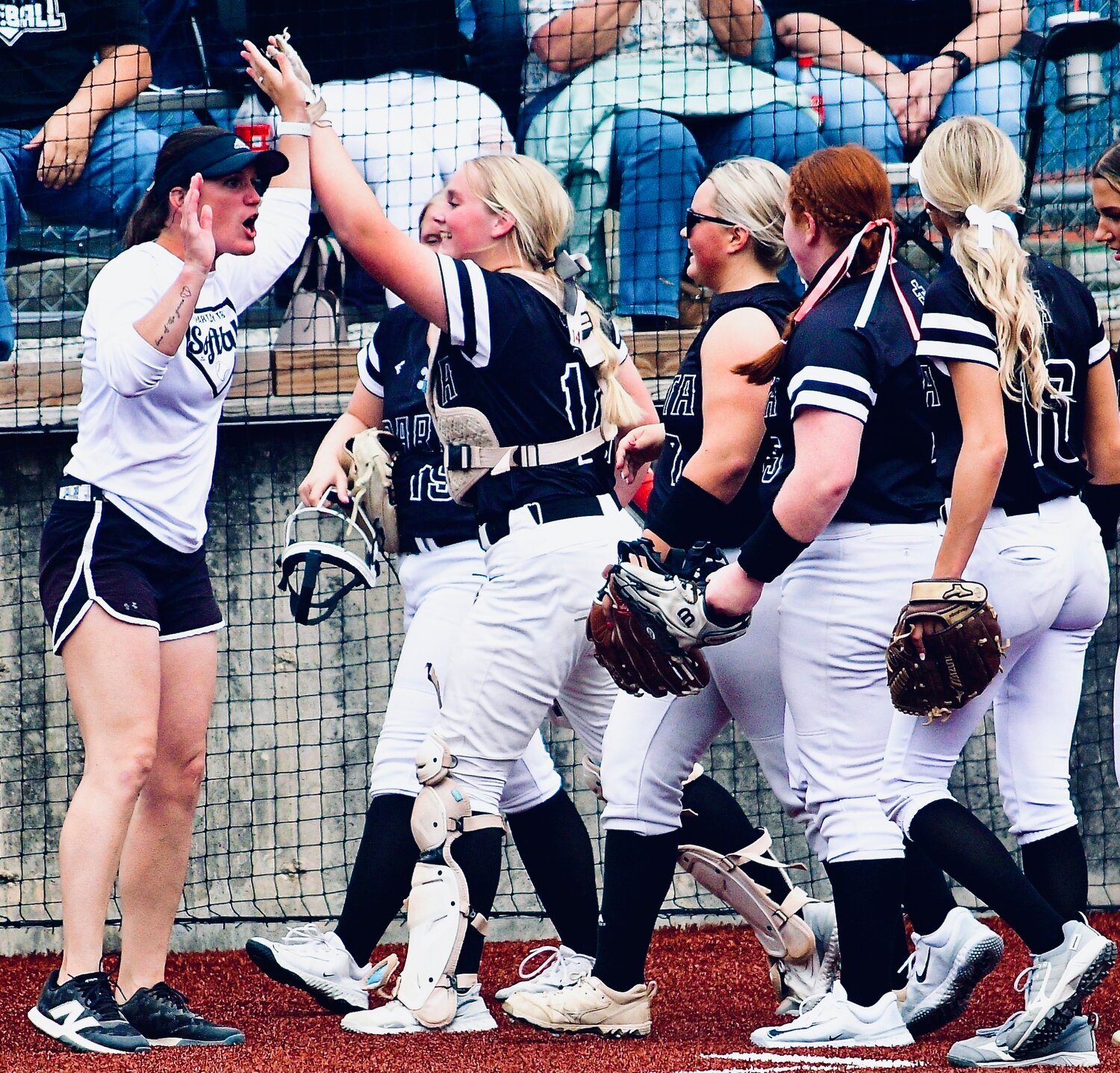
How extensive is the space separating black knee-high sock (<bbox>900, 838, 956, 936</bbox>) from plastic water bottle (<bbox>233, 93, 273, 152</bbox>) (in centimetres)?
362

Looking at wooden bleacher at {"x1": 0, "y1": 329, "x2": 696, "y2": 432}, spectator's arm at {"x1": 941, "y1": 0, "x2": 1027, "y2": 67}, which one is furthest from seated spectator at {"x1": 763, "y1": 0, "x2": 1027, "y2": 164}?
wooden bleacher at {"x1": 0, "y1": 329, "x2": 696, "y2": 432}

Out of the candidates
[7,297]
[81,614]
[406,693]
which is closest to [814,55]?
[7,297]

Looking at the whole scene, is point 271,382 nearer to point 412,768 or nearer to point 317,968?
point 412,768

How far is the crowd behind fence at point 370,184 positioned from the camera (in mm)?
5254

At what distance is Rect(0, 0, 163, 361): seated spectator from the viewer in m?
5.96

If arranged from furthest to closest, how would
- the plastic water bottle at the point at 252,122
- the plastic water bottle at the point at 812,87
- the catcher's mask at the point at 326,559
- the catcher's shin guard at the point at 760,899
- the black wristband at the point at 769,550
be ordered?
the plastic water bottle at the point at 812,87
the plastic water bottle at the point at 252,122
the catcher's mask at the point at 326,559
the catcher's shin guard at the point at 760,899
the black wristband at the point at 769,550

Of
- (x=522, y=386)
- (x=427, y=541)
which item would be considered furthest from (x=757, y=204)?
(x=427, y=541)

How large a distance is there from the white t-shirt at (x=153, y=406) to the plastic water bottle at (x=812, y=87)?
322 centimetres

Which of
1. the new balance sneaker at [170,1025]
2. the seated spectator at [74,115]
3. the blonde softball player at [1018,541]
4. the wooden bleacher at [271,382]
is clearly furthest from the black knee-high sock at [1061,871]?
the seated spectator at [74,115]

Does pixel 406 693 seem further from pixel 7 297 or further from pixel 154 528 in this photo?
pixel 7 297

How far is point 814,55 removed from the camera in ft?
20.8

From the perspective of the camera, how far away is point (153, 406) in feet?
11.1

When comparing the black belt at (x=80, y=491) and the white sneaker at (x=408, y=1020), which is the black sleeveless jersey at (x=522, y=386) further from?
the white sneaker at (x=408, y=1020)

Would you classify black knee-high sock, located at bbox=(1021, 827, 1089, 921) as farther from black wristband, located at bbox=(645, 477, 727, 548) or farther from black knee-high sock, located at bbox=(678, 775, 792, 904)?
black wristband, located at bbox=(645, 477, 727, 548)
